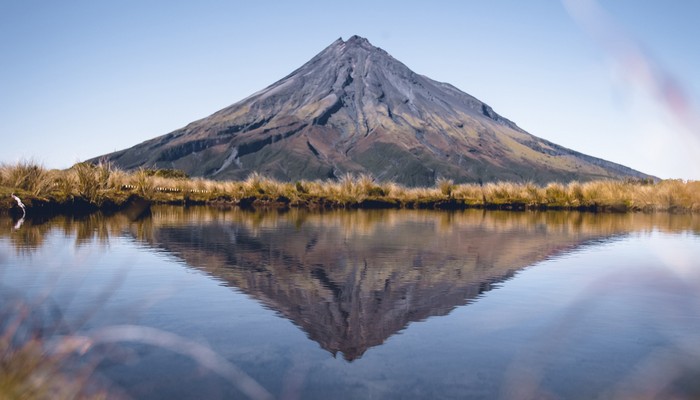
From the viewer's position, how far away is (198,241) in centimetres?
1173

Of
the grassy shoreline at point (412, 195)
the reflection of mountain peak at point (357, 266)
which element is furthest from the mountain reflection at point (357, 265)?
the grassy shoreline at point (412, 195)

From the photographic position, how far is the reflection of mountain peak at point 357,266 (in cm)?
567

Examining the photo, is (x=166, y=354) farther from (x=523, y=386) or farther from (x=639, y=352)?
(x=639, y=352)

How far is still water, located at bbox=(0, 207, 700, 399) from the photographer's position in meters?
3.92

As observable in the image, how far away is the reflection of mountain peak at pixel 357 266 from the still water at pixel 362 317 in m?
0.04

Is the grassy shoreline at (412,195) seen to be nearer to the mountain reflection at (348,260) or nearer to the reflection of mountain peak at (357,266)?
the mountain reflection at (348,260)

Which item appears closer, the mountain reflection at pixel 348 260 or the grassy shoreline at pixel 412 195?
the mountain reflection at pixel 348 260

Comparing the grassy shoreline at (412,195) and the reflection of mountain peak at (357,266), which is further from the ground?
the grassy shoreline at (412,195)

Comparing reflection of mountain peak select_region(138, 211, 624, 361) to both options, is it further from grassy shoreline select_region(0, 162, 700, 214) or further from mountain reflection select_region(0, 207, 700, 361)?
grassy shoreline select_region(0, 162, 700, 214)

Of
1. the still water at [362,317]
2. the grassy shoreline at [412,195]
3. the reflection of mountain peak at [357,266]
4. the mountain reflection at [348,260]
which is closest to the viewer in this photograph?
the still water at [362,317]

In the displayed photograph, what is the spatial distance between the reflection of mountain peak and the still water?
0.04 metres

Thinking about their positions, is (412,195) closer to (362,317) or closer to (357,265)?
(357,265)

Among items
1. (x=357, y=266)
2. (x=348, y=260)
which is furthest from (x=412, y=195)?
(x=357, y=266)

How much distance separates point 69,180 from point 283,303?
1692cm
